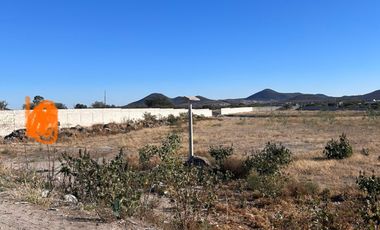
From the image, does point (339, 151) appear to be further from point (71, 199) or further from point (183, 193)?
point (71, 199)

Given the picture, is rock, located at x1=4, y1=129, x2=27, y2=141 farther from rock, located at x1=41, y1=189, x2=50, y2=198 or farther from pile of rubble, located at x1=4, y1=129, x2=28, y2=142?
rock, located at x1=41, y1=189, x2=50, y2=198

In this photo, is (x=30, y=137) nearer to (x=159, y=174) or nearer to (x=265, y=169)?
(x=265, y=169)

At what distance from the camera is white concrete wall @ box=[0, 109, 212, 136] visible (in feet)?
102

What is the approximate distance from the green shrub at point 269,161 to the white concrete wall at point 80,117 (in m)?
23.6

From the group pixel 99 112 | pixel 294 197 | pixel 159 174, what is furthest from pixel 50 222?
pixel 99 112

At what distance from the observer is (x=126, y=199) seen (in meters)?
6.04

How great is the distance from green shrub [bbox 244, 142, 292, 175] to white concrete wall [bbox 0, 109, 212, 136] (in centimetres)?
2365

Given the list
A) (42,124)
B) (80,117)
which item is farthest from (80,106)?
(42,124)

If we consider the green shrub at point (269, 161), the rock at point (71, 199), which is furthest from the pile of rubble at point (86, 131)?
the rock at point (71, 199)

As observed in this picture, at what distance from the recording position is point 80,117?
39.0 meters

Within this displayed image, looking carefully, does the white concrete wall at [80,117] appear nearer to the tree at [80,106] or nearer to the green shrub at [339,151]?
the tree at [80,106]

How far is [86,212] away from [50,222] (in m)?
0.75

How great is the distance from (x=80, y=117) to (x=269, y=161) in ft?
97.3

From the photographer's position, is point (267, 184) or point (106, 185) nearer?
point (106, 185)
